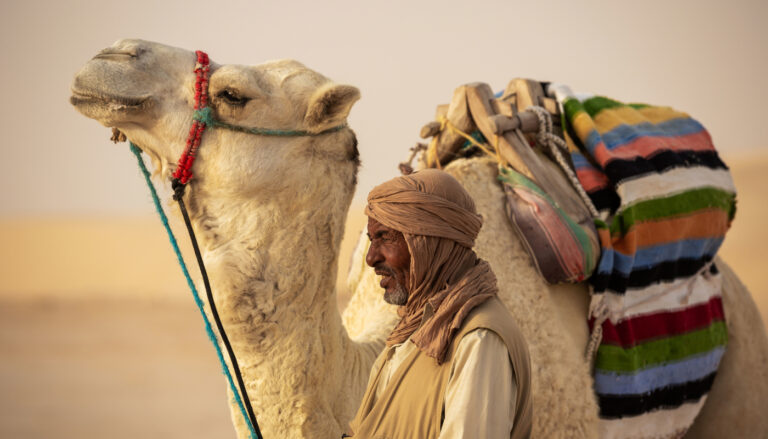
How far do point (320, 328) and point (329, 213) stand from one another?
1.37 ft

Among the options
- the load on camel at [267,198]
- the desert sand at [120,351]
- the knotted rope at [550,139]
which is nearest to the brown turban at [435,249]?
the load on camel at [267,198]

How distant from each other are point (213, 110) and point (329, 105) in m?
0.41

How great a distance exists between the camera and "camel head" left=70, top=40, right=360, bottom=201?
2.70m

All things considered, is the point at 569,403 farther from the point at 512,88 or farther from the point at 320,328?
the point at 512,88

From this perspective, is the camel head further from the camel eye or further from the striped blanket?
the striped blanket

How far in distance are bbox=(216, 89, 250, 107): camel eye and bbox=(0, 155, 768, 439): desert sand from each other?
3.06 meters

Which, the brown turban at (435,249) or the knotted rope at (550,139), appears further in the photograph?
the knotted rope at (550,139)

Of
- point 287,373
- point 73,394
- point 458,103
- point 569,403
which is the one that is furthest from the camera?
point 73,394

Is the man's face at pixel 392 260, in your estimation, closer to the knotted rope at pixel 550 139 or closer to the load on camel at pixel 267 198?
the load on camel at pixel 267 198

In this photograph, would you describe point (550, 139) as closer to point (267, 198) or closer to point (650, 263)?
point (650, 263)

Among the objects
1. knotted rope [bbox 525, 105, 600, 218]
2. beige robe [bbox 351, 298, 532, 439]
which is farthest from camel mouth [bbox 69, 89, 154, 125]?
knotted rope [bbox 525, 105, 600, 218]

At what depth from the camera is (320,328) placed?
9.45 feet

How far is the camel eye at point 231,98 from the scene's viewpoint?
9.25 ft

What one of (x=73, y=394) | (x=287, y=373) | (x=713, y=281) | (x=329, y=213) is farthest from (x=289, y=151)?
(x=73, y=394)
